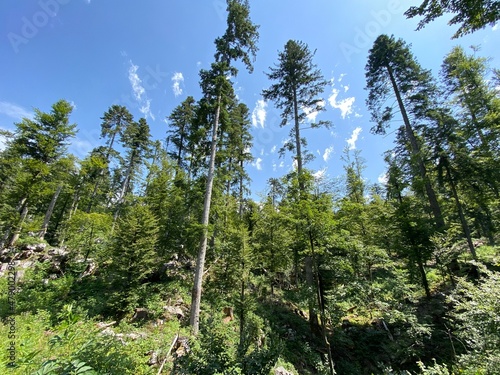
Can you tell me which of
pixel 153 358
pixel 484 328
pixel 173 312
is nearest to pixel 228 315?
pixel 173 312

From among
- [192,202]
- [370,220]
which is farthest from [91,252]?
[370,220]

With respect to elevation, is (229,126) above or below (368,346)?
above

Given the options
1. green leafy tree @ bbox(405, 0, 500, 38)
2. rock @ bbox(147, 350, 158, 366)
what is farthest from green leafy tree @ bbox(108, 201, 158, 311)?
green leafy tree @ bbox(405, 0, 500, 38)

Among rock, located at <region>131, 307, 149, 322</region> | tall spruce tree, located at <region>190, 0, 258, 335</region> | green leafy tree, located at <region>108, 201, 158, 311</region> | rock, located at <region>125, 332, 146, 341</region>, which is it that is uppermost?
tall spruce tree, located at <region>190, 0, 258, 335</region>

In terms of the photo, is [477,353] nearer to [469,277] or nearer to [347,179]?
[469,277]

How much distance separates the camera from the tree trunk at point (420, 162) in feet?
37.2

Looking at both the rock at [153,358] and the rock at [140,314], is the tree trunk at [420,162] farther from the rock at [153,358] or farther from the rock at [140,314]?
the rock at [140,314]

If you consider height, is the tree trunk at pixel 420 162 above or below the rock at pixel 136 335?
above

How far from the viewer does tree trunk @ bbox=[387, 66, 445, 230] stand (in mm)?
11334

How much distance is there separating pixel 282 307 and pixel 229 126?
37.9ft

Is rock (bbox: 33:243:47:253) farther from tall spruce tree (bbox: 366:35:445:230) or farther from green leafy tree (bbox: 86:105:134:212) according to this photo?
tall spruce tree (bbox: 366:35:445:230)

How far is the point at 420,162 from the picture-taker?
1298 cm

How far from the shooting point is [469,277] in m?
9.80

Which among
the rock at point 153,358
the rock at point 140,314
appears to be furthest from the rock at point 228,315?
the rock at point 153,358
